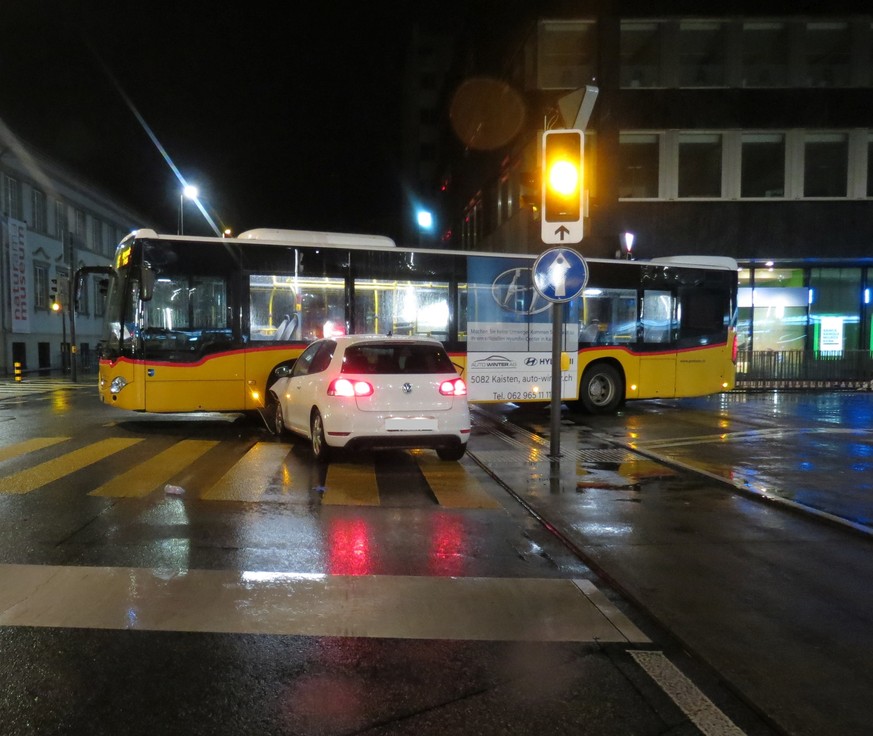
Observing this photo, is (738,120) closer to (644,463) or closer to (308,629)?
(644,463)

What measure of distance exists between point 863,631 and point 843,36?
994 inches

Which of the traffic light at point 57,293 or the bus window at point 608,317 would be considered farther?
the traffic light at point 57,293

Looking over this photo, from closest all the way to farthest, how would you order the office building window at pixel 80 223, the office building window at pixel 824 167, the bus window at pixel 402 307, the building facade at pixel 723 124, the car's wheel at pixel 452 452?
the car's wheel at pixel 452 452, the bus window at pixel 402 307, the building facade at pixel 723 124, the office building window at pixel 824 167, the office building window at pixel 80 223

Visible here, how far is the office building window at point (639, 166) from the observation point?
78.5ft

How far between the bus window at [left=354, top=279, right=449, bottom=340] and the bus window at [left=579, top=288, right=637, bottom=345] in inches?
122

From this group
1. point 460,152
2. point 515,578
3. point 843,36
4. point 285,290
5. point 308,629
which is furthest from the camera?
point 460,152

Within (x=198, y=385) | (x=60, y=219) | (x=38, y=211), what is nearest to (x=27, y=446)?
(x=198, y=385)

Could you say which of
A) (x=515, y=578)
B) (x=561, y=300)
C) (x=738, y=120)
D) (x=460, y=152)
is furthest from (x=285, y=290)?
(x=460, y=152)

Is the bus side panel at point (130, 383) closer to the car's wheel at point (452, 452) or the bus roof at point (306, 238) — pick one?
the bus roof at point (306, 238)

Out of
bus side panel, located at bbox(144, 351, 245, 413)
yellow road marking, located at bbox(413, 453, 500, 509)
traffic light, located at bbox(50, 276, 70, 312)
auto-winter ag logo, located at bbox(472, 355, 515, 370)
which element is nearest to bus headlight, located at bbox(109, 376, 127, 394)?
bus side panel, located at bbox(144, 351, 245, 413)

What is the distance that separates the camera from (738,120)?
23.5 m

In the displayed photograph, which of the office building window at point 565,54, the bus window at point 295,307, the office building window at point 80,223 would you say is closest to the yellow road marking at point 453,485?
the bus window at point 295,307

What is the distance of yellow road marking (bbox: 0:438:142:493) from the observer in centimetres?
779

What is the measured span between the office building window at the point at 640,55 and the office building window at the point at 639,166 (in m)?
1.77
